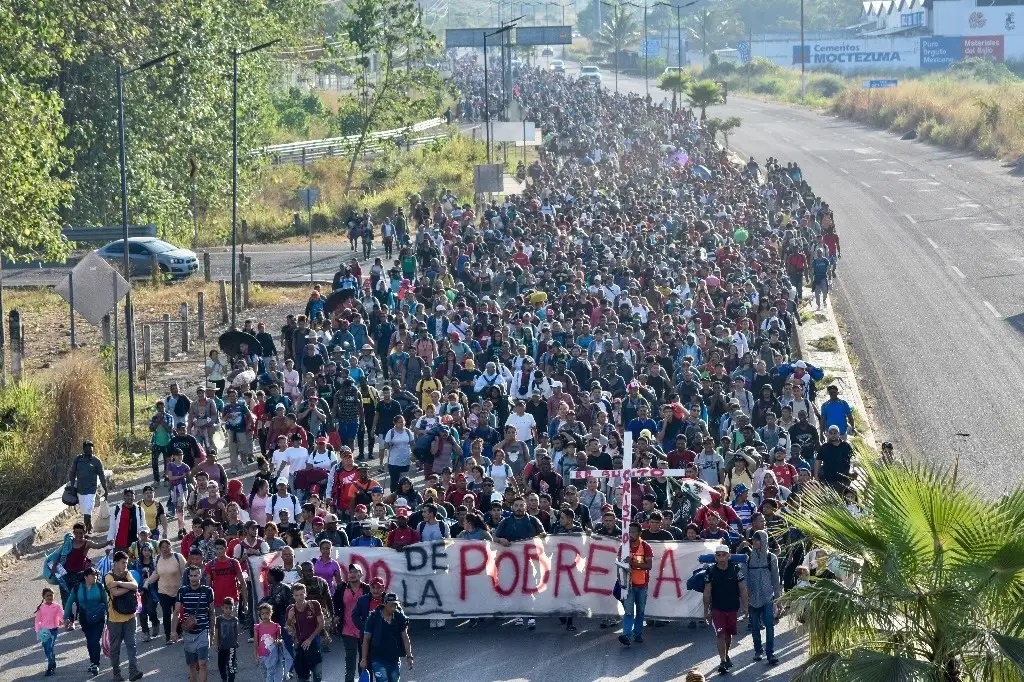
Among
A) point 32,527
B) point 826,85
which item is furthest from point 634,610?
point 826,85

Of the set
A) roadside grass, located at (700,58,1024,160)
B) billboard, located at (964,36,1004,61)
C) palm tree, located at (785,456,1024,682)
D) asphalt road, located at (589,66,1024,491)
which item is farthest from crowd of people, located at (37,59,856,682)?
billboard, located at (964,36,1004,61)

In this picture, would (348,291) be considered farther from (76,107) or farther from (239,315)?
(76,107)

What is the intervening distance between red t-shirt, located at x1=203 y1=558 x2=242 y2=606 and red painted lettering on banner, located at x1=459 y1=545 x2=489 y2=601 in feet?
7.01

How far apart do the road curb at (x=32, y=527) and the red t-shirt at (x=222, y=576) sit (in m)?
4.67

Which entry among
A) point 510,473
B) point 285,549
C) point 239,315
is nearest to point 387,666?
point 285,549

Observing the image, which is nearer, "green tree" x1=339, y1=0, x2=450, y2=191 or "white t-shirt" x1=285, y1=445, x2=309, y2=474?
"white t-shirt" x1=285, y1=445, x2=309, y2=474

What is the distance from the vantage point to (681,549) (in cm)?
1616

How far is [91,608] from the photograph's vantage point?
50.7 feet

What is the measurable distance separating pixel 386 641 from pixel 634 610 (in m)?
2.81

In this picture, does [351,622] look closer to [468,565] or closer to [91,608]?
[468,565]

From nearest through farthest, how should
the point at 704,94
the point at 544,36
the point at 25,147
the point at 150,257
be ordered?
the point at 25,147 → the point at 150,257 → the point at 704,94 → the point at 544,36

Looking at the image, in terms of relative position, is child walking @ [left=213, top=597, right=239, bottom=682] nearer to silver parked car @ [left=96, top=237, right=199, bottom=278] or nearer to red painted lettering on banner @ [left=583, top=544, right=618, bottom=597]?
red painted lettering on banner @ [left=583, top=544, right=618, bottom=597]

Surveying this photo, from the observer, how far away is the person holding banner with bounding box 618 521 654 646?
15.7 m

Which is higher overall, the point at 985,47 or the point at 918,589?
the point at 985,47
